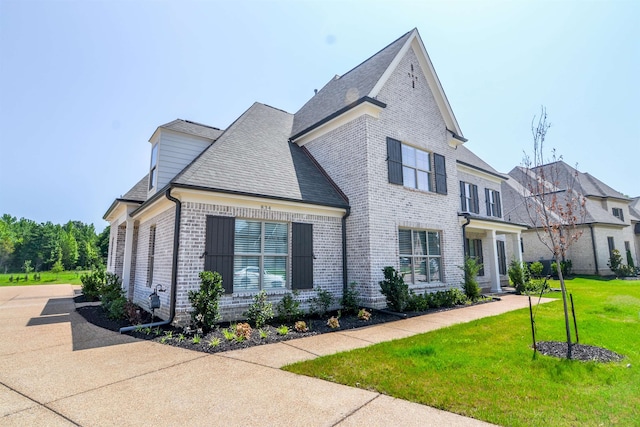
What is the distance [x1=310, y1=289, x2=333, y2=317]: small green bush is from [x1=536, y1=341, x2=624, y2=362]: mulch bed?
16.6ft

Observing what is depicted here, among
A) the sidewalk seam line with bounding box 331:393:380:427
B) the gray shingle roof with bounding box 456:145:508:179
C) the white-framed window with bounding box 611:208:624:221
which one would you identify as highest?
the gray shingle roof with bounding box 456:145:508:179

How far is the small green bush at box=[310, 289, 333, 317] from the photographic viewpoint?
895 cm

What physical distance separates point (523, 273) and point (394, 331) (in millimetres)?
11391

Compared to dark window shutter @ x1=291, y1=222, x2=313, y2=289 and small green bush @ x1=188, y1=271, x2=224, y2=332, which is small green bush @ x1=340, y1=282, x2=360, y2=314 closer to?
dark window shutter @ x1=291, y1=222, x2=313, y2=289

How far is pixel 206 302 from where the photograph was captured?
22.1 ft

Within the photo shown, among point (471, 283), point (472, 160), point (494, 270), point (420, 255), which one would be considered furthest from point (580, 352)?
point (472, 160)

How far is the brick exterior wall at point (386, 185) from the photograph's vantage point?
977 centimetres

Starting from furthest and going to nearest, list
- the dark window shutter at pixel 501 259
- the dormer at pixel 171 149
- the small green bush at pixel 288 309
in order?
1. the dark window shutter at pixel 501 259
2. the dormer at pixel 171 149
3. the small green bush at pixel 288 309

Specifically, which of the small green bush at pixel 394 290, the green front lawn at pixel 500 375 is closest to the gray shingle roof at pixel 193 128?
the small green bush at pixel 394 290

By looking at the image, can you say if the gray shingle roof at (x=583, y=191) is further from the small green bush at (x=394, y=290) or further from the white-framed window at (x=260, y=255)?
the white-framed window at (x=260, y=255)

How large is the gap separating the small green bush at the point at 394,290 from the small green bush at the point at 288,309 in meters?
2.76

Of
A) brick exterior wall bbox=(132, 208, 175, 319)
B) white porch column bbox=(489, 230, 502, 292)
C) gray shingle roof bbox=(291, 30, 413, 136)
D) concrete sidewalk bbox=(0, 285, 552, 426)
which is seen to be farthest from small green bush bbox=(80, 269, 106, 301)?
white porch column bbox=(489, 230, 502, 292)

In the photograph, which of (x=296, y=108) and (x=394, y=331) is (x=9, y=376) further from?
(x=296, y=108)

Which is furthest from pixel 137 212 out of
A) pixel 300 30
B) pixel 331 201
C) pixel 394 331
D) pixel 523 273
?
pixel 523 273
